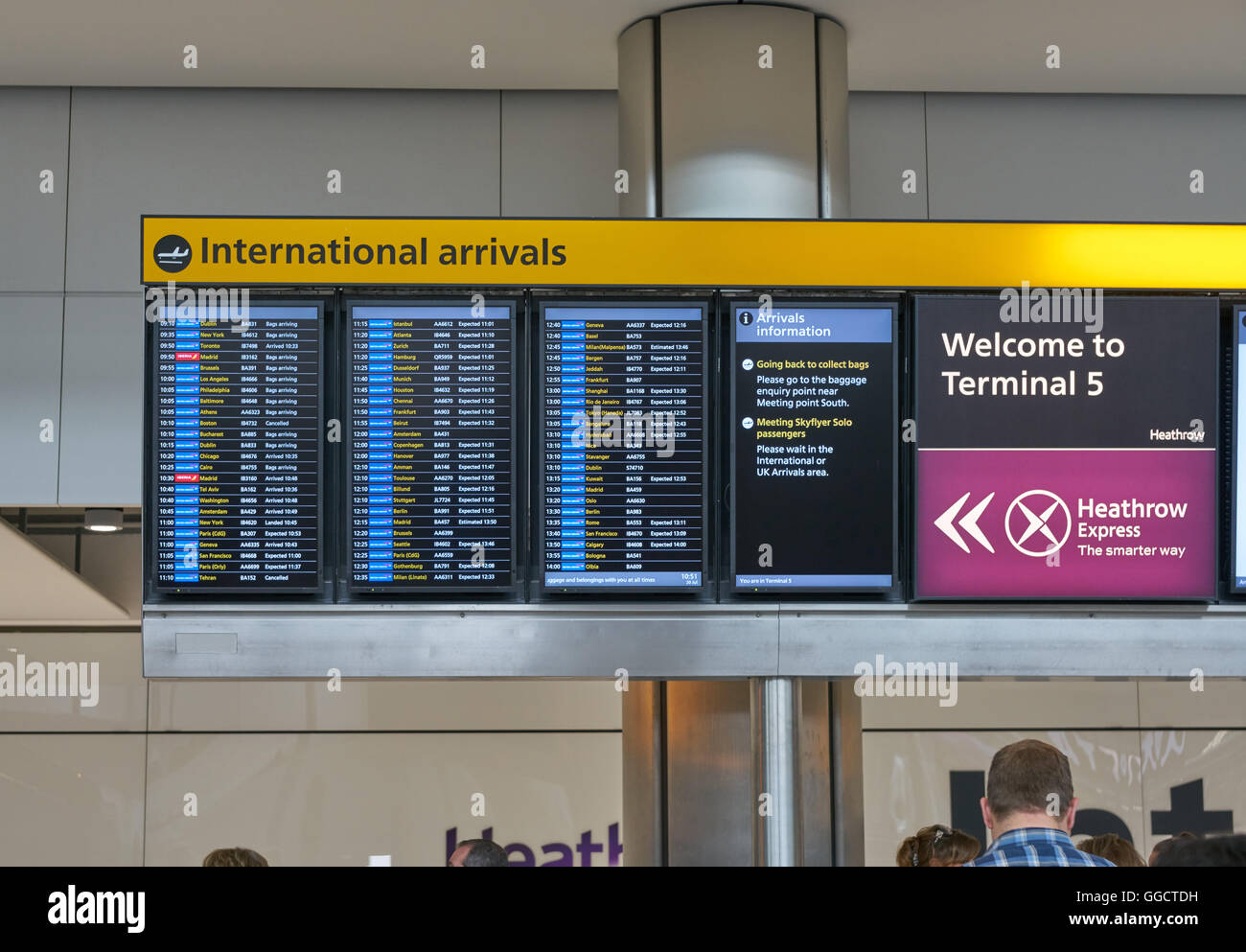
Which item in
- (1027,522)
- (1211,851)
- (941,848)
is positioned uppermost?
(1027,522)

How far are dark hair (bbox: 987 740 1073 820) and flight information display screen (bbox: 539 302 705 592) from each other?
4.46 feet

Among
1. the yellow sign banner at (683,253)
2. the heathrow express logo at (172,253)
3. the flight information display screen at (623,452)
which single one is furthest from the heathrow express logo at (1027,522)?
the heathrow express logo at (172,253)

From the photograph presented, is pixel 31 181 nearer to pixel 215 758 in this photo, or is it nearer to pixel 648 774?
pixel 648 774

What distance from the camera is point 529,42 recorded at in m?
5.48

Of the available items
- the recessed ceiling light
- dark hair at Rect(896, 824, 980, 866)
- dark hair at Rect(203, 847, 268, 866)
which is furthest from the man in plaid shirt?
the recessed ceiling light

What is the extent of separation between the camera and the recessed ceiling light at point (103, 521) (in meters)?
7.26

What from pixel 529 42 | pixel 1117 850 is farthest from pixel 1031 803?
pixel 529 42

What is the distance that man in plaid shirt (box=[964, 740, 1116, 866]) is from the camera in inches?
125

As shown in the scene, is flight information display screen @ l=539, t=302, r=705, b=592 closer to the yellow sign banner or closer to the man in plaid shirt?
the yellow sign banner

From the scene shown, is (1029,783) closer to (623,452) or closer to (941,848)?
(623,452)

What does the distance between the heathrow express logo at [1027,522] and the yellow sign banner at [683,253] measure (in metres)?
0.73

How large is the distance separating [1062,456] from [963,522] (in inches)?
15.9

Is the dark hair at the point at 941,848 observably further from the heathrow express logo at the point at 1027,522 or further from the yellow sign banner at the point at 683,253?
the yellow sign banner at the point at 683,253

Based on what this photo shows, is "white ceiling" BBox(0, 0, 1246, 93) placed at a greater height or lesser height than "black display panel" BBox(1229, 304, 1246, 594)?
greater
